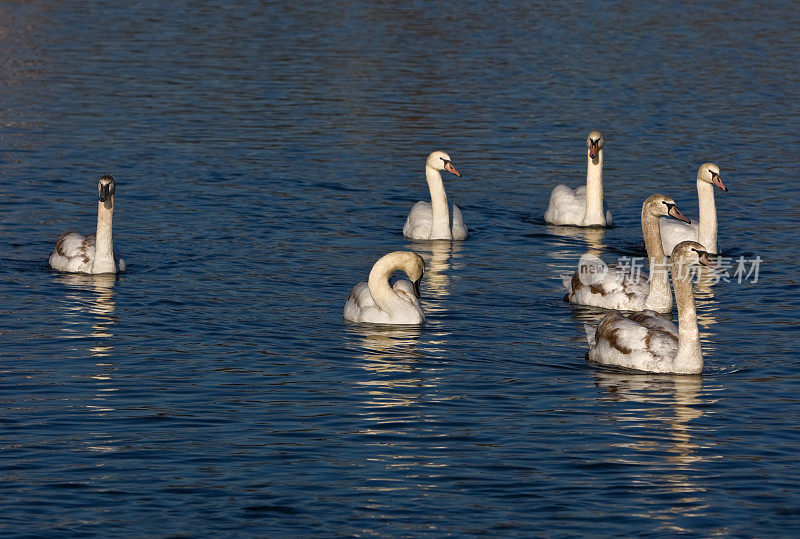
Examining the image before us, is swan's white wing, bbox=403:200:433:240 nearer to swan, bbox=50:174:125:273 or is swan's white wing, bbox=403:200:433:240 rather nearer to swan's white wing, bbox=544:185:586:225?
swan's white wing, bbox=544:185:586:225

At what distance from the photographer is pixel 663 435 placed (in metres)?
14.7

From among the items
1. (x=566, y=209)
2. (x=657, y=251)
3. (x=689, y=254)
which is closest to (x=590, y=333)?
(x=689, y=254)

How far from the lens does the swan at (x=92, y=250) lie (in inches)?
848

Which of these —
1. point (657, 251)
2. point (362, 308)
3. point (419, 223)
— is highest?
point (419, 223)

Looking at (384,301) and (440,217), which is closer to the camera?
(384,301)

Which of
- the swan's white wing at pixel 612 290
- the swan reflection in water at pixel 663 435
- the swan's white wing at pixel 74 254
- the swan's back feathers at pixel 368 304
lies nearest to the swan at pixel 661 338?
the swan reflection in water at pixel 663 435

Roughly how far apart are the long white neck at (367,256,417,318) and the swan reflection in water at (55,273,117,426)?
10.5 feet

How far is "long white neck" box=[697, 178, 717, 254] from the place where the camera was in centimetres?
2355

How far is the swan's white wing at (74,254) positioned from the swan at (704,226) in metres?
8.54

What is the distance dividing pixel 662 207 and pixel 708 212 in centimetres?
328

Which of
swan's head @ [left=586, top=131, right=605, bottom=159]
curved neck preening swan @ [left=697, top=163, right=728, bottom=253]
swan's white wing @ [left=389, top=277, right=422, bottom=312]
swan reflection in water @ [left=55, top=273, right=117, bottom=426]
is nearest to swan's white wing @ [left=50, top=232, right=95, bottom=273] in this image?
swan reflection in water @ [left=55, top=273, right=117, bottom=426]

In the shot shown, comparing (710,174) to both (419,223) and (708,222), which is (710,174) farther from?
(419,223)

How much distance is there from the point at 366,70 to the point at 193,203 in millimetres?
16955

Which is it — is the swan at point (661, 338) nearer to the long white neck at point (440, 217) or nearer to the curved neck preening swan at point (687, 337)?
the curved neck preening swan at point (687, 337)
